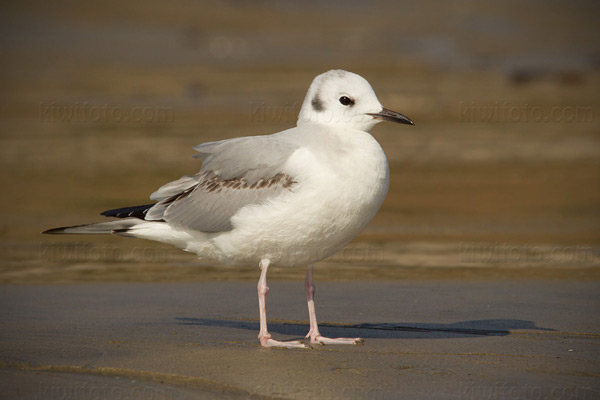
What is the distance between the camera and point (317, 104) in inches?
267

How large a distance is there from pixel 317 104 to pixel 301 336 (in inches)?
67.7

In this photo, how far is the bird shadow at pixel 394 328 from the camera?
22.3ft

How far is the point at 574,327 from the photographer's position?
22.6 ft

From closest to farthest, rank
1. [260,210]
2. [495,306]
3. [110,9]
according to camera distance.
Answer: [260,210] < [495,306] < [110,9]

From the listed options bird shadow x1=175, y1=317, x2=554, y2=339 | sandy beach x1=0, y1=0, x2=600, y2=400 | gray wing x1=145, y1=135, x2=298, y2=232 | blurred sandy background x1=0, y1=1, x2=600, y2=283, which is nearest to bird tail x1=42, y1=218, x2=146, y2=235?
gray wing x1=145, y1=135, x2=298, y2=232

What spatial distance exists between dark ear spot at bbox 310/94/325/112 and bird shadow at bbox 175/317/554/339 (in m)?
1.67

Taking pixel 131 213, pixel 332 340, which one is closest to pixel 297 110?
pixel 131 213

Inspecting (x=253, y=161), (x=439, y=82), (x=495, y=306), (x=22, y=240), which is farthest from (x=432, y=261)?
(x=439, y=82)

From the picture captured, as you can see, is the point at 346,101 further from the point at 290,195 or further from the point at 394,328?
the point at 394,328

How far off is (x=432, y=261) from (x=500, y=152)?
747 centimetres

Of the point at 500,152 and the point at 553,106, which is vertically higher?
the point at 553,106

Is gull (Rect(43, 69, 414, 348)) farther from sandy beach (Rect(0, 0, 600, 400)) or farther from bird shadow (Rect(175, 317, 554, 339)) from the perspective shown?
sandy beach (Rect(0, 0, 600, 400))

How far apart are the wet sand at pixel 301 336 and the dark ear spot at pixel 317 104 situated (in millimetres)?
1672

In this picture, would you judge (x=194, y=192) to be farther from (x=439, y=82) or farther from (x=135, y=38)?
(x=135, y=38)
